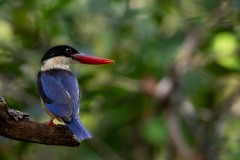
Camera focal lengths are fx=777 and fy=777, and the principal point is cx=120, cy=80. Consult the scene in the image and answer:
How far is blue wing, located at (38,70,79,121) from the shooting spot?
425 cm

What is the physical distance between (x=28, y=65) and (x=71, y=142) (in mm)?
2657

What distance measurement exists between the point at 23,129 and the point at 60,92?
65 centimetres

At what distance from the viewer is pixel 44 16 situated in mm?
6336

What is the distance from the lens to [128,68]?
6945mm

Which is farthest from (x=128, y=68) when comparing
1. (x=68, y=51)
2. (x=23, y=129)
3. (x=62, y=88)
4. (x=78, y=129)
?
(x=23, y=129)

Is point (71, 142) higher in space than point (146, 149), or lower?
higher

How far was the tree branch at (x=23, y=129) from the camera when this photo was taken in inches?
148

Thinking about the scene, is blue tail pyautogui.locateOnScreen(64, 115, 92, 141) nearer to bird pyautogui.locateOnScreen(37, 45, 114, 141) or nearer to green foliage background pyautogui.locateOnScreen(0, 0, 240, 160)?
bird pyautogui.locateOnScreen(37, 45, 114, 141)

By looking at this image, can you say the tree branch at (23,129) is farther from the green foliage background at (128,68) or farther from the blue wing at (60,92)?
the green foliage background at (128,68)

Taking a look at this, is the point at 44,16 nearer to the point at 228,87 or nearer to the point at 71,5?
the point at 71,5

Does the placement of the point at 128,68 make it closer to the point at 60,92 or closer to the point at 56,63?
the point at 56,63

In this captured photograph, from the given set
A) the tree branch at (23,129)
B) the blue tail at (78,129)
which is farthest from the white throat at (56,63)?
the tree branch at (23,129)

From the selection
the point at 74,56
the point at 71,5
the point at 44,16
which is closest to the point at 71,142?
the point at 74,56

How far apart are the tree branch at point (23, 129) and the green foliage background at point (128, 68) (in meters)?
2.31
